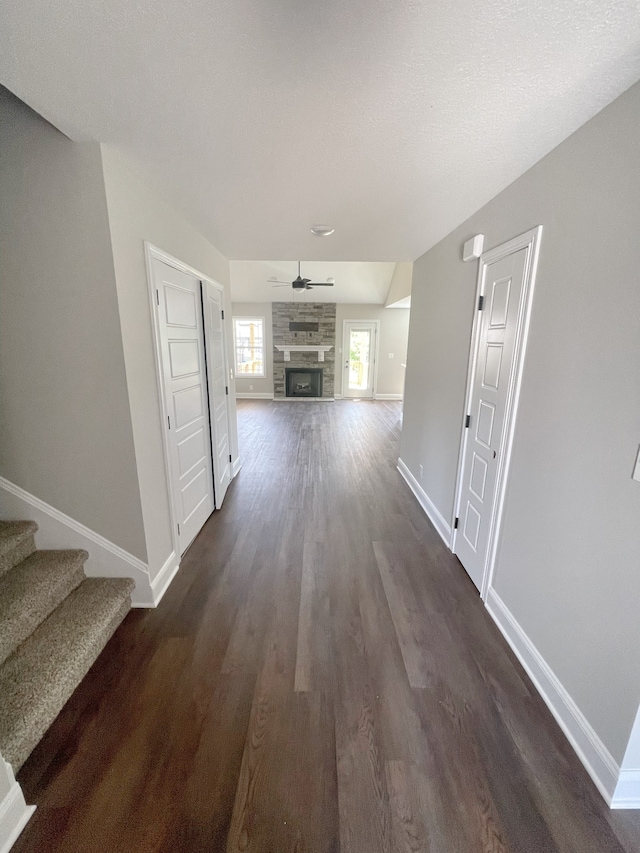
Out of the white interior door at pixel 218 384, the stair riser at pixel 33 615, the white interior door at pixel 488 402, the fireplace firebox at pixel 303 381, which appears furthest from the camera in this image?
the fireplace firebox at pixel 303 381

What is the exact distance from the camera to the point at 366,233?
2621 millimetres

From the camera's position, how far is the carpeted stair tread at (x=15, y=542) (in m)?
1.68

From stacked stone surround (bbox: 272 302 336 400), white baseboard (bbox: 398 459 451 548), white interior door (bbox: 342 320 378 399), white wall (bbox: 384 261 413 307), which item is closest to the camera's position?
white baseboard (bbox: 398 459 451 548)

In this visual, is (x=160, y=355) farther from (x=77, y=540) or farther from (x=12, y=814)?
(x=12, y=814)

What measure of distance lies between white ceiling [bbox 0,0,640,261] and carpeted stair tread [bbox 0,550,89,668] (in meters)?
2.05

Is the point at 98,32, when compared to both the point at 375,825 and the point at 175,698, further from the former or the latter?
the point at 375,825

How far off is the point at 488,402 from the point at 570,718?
1.50 meters

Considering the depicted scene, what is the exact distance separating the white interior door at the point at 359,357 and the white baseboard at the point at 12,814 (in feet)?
28.4

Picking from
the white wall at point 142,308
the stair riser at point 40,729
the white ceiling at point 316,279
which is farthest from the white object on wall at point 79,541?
the white ceiling at point 316,279

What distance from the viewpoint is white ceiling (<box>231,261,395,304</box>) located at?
23.4 feet

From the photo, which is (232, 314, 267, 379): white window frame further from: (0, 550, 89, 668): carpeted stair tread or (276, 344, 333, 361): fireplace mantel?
(0, 550, 89, 668): carpeted stair tread

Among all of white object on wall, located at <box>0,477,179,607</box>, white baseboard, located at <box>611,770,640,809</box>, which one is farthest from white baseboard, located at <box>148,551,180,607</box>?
white baseboard, located at <box>611,770,640,809</box>

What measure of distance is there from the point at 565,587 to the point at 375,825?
1.09 m

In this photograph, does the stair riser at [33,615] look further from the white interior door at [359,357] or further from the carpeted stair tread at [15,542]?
the white interior door at [359,357]
